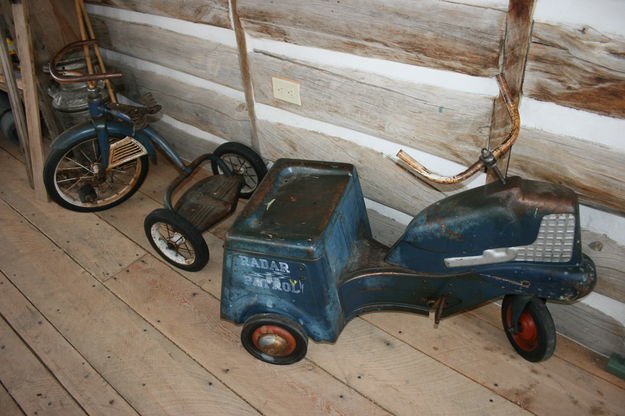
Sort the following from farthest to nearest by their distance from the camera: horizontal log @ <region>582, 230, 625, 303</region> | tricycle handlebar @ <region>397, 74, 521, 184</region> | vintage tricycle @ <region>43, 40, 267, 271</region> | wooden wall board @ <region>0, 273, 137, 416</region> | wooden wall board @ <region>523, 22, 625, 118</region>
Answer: vintage tricycle @ <region>43, 40, 267, 271</region> → wooden wall board @ <region>0, 273, 137, 416</region> → horizontal log @ <region>582, 230, 625, 303</region> → tricycle handlebar @ <region>397, 74, 521, 184</region> → wooden wall board @ <region>523, 22, 625, 118</region>

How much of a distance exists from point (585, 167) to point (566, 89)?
9.9 inches

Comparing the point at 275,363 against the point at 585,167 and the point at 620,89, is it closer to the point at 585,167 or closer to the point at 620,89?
the point at 585,167

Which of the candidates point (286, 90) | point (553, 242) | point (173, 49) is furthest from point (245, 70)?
point (553, 242)

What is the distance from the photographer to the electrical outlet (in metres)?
2.17

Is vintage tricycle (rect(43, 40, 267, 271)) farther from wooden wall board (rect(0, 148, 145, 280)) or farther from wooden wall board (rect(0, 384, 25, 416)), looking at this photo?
wooden wall board (rect(0, 384, 25, 416))

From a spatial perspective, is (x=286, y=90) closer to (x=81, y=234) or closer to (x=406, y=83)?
(x=406, y=83)

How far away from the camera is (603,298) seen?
1823 mm

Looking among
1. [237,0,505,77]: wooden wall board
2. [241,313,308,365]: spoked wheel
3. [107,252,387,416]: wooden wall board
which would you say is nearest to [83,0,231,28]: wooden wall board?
Result: [237,0,505,77]: wooden wall board

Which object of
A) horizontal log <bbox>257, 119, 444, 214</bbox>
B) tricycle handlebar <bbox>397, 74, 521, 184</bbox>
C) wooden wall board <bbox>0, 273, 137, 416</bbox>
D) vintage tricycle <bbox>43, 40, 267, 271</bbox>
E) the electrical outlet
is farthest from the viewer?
vintage tricycle <bbox>43, 40, 267, 271</bbox>

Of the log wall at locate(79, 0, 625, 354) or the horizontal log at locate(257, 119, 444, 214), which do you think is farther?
the horizontal log at locate(257, 119, 444, 214)

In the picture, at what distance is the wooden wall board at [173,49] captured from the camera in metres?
2.41

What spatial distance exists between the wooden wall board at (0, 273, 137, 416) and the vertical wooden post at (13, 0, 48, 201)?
2.42ft

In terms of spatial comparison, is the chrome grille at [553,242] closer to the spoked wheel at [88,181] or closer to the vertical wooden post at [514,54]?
the vertical wooden post at [514,54]

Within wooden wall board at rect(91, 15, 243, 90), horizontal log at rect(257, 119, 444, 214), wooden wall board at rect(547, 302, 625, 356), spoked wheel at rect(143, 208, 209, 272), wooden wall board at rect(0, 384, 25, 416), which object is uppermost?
wooden wall board at rect(91, 15, 243, 90)
